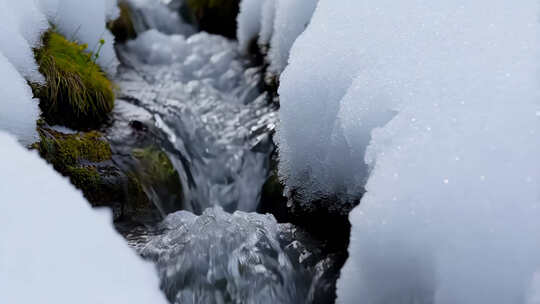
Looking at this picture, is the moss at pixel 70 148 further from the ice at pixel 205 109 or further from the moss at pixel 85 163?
the ice at pixel 205 109

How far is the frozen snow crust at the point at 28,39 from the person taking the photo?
1973mm

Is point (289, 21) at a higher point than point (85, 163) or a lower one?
higher

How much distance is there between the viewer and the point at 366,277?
150 cm

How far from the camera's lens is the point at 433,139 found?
149 cm

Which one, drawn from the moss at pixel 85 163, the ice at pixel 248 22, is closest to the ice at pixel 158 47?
the ice at pixel 248 22

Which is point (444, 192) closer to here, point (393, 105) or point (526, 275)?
point (526, 275)

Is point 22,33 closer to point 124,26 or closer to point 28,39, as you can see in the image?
point 28,39

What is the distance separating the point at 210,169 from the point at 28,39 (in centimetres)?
136

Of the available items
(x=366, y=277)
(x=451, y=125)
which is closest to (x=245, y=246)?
(x=366, y=277)

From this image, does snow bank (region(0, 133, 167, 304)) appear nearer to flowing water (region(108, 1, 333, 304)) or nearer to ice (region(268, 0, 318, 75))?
flowing water (region(108, 1, 333, 304))

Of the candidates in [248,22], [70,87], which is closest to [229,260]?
[70,87]

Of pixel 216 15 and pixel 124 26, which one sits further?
pixel 216 15

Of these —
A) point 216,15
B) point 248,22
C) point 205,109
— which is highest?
point 216,15

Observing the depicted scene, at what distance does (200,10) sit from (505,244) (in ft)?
16.3
